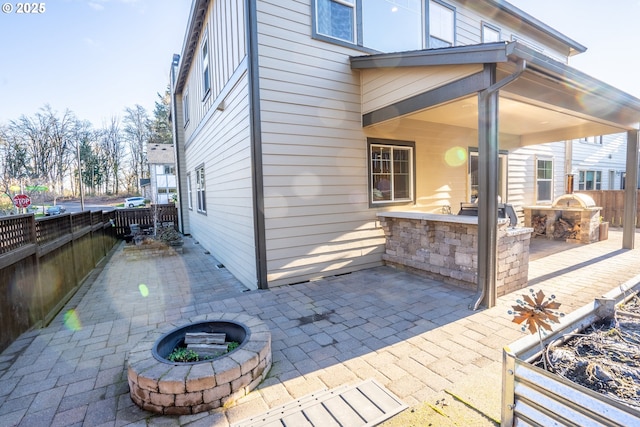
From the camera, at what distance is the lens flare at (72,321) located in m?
3.50

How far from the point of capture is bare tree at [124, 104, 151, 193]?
35.3 m

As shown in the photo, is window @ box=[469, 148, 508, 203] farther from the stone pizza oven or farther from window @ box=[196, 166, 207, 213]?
window @ box=[196, 166, 207, 213]

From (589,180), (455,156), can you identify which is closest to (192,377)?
(455,156)

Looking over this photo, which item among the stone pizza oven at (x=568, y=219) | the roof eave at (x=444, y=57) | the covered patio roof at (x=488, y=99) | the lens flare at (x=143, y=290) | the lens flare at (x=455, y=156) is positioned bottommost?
the lens flare at (x=143, y=290)

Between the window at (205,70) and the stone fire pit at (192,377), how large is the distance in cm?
668

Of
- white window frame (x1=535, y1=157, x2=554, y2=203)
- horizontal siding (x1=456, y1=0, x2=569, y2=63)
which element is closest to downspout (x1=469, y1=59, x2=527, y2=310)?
horizontal siding (x1=456, y1=0, x2=569, y2=63)

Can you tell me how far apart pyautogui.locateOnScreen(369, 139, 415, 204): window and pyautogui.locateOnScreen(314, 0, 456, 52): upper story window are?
1.90 metres

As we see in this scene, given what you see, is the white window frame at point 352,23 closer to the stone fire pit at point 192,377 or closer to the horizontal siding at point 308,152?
the horizontal siding at point 308,152

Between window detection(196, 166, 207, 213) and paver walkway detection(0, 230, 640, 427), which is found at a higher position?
window detection(196, 166, 207, 213)

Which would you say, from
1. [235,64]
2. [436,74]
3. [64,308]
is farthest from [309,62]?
[64,308]

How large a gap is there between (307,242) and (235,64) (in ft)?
10.9

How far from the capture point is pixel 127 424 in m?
1.92

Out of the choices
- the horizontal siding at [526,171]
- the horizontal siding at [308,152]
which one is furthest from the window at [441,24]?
the horizontal siding at [526,171]

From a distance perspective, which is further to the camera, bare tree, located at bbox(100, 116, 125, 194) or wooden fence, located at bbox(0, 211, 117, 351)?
bare tree, located at bbox(100, 116, 125, 194)
